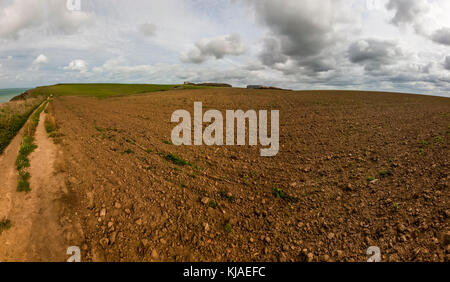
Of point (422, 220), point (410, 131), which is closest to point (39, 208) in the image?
point (422, 220)

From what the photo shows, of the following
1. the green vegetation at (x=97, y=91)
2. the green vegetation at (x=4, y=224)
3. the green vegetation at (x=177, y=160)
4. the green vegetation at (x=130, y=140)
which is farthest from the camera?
the green vegetation at (x=97, y=91)

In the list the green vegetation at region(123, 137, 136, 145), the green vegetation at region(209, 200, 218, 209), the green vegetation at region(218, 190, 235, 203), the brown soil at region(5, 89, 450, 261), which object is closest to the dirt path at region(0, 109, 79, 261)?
the brown soil at region(5, 89, 450, 261)

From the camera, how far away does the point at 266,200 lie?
20.0 feet

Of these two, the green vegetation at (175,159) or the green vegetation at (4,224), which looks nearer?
the green vegetation at (4,224)

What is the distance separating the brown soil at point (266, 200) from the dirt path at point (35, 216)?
33cm

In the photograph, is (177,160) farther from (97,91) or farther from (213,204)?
(97,91)

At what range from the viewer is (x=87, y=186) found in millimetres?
6531

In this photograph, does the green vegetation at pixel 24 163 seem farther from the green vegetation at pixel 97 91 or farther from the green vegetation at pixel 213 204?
the green vegetation at pixel 97 91

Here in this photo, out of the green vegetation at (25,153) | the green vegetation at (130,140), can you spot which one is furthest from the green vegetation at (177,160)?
the green vegetation at (25,153)

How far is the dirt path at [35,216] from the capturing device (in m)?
4.29

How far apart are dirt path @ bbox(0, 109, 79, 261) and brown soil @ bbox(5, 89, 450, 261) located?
331 mm

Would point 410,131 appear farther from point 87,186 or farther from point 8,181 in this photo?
point 8,181

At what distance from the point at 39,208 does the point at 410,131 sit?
1583 cm
